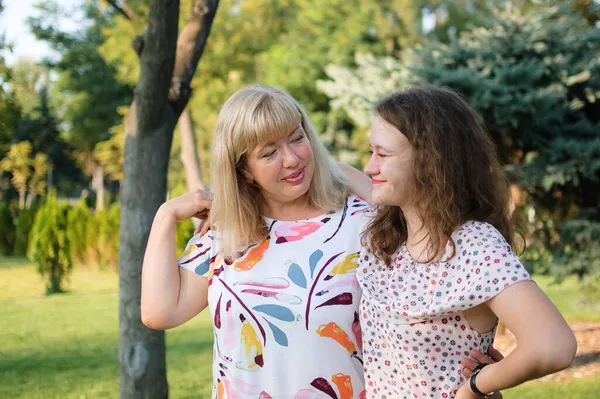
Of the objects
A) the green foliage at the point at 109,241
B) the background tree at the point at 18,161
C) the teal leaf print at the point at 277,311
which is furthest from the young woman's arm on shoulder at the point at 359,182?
the background tree at the point at 18,161

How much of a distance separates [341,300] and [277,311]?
0.68 ft

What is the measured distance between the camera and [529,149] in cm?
747

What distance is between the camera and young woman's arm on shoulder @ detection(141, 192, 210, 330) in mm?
2391

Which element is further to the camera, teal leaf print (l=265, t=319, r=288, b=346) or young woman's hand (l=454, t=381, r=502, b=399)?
teal leaf print (l=265, t=319, r=288, b=346)

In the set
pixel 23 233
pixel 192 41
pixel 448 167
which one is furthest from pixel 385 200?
pixel 23 233

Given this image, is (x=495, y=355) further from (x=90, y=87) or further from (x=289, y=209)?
(x=90, y=87)

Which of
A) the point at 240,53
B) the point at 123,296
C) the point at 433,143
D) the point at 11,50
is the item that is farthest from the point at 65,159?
the point at 433,143

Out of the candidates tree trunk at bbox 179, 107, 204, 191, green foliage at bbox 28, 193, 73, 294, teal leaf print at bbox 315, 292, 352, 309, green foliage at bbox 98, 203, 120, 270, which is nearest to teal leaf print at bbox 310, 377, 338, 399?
teal leaf print at bbox 315, 292, 352, 309

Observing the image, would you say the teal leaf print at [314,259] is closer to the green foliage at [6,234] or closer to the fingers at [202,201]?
the fingers at [202,201]

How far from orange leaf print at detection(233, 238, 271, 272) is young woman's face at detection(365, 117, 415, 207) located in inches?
23.3

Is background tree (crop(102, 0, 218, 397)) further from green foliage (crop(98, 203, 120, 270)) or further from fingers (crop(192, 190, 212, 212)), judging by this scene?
green foliage (crop(98, 203, 120, 270))

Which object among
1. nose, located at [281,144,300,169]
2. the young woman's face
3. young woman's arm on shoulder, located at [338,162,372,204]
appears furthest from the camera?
young woman's arm on shoulder, located at [338,162,372,204]

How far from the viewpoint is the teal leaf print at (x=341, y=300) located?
2.23m

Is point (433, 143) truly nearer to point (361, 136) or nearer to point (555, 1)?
point (555, 1)
